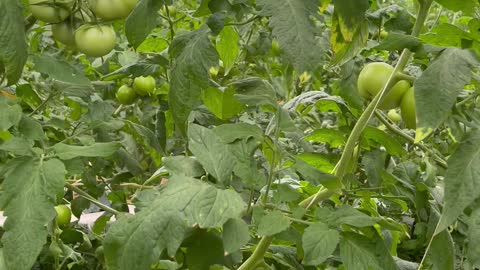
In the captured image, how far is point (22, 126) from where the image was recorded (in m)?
1.39

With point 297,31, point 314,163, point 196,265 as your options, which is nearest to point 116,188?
point 314,163

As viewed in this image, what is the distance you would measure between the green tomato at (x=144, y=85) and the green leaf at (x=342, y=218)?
1210 mm

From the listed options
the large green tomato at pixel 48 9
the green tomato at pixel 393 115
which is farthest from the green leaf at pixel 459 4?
the green tomato at pixel 393 115

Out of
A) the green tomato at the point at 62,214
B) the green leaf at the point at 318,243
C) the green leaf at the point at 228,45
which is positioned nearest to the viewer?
the green leaf at the point at 318,243

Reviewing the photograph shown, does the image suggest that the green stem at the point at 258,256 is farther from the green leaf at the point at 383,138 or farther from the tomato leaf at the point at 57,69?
the tomato leaf at the point at 57,69

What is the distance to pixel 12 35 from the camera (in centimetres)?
106

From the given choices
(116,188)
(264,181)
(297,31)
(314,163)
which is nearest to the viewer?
(297,31)

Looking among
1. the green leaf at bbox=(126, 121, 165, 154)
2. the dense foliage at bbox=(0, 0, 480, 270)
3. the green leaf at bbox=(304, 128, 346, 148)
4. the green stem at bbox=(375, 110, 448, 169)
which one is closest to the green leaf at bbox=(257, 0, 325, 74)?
the dense foliage at bbox=(0, 0, 480, 270)

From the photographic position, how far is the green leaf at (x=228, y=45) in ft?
5.66

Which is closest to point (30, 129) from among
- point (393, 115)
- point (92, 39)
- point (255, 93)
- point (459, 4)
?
point (92, 39)

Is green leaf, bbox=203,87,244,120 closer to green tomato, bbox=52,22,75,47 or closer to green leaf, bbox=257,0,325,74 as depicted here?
green tomato, bbox=52,22,75,47

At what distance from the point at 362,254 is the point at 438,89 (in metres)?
0.33

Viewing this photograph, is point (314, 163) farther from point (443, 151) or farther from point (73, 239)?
point (443, 151)

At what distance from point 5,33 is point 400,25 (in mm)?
958
